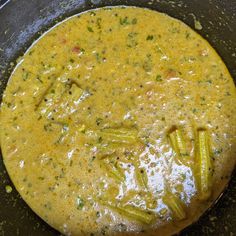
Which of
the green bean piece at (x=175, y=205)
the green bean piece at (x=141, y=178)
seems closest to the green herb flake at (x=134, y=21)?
the green bean piece at (x=141, y=178)

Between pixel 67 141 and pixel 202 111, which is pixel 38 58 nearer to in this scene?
pixel 67 141

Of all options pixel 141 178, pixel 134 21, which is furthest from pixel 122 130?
pixel 134 21

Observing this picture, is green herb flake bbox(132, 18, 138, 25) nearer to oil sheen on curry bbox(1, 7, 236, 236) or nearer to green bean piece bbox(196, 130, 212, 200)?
oil sheen on curry bbox(1, 7, 236, 236)

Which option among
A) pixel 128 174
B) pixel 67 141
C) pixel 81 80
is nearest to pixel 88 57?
pixel 81 80

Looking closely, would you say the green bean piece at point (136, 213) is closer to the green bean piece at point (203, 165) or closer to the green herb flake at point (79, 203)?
the green herb flake at point (79, 203)

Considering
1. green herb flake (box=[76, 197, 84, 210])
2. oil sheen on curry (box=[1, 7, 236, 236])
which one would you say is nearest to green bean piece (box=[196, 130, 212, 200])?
oil sheen on curry (box=[1, 7, 236, 236])

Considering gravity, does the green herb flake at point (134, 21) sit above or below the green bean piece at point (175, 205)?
above

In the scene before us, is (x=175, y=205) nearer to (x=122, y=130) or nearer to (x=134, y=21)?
(x=122, y=130)
